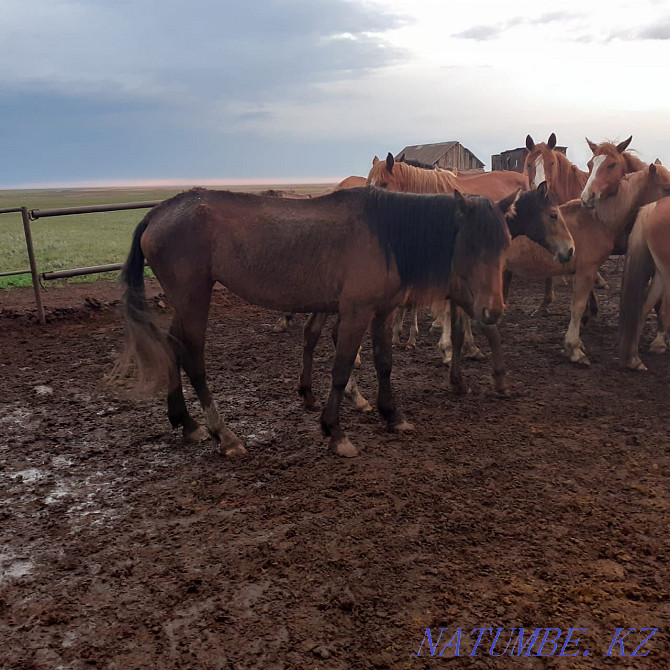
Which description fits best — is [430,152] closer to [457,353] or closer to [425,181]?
[425,181]

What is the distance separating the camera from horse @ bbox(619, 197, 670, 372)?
196 inches

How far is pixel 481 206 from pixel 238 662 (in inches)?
113

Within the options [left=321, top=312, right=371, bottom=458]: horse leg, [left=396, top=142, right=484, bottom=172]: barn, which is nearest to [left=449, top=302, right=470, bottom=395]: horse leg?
[left=321, top=312, right=371, bottom=458]: horse leg

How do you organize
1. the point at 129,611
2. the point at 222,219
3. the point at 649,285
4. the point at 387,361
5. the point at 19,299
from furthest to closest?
the point at 19,299, the point at 649,285, the point at 387,361, the point at 222,219, the point at 129,611

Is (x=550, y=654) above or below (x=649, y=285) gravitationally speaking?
below

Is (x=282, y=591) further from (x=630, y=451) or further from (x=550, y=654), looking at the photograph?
(x=630, y=451)

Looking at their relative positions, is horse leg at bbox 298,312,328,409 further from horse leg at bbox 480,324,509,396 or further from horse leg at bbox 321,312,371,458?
horse leg at bbox 480,324,509,396

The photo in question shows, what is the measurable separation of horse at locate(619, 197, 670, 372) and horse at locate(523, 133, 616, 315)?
2293 millimetres

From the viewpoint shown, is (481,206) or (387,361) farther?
(387,361)

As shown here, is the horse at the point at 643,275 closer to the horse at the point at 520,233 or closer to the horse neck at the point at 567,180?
the horse at the point at 520,233

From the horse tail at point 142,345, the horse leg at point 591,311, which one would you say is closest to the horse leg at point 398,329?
the horse leg at point 591,311

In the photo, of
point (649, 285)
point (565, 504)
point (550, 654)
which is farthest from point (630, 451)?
point (649, 285)

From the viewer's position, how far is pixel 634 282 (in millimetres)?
5348

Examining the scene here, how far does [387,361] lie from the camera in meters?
4.12
